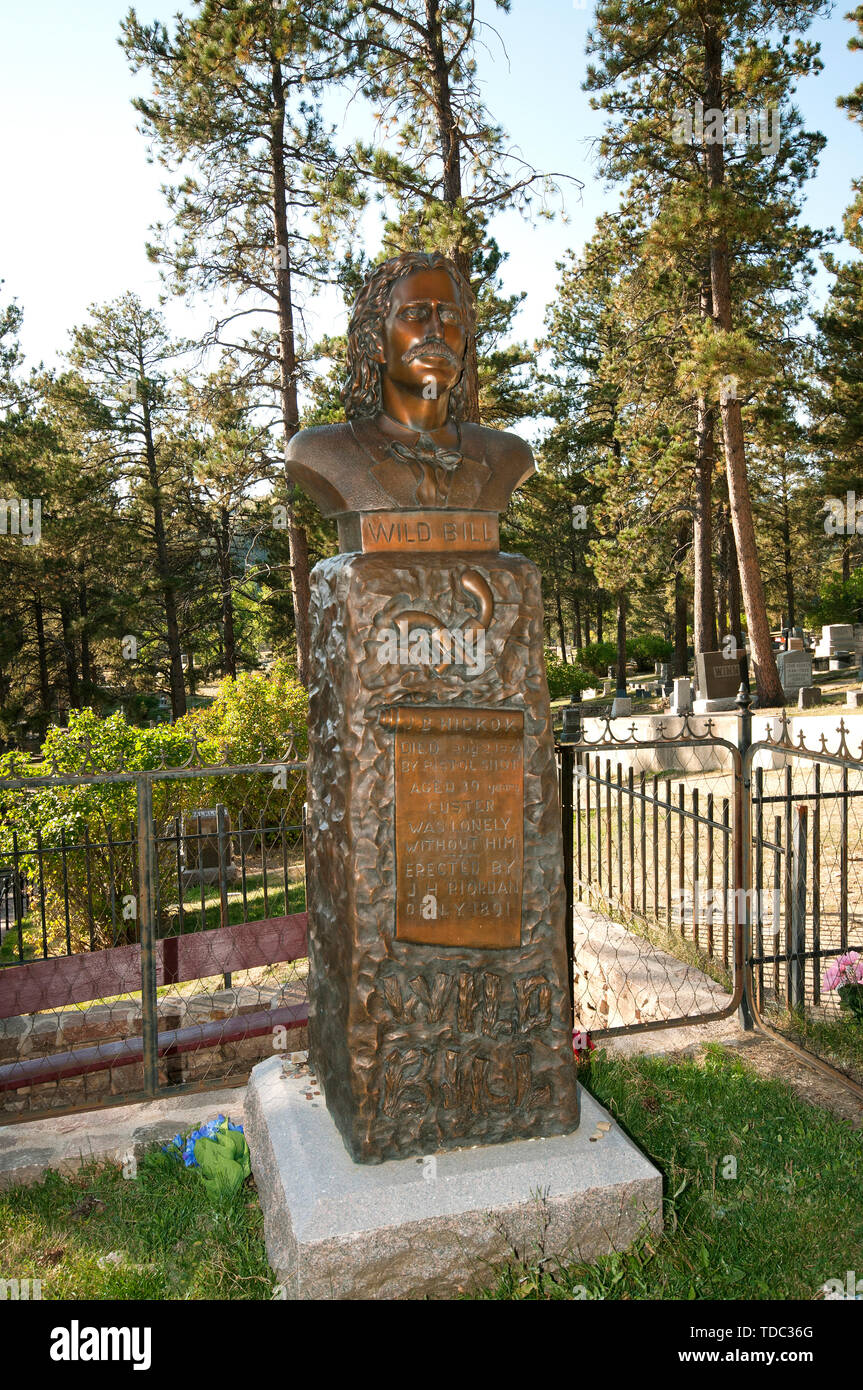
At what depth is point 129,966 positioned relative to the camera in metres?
4.75

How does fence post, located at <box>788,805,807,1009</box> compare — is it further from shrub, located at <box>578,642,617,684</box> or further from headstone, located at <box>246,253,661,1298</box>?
shrub, located at <box>578,642,617,684</box>

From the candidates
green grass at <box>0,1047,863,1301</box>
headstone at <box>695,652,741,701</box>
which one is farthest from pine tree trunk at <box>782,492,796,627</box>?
green grass at <box>0,1047,863,1301</box>

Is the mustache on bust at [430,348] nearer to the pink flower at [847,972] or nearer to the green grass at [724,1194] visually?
the green grass at [724,1194]

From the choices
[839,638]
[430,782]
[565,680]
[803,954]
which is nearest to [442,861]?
[430,782]

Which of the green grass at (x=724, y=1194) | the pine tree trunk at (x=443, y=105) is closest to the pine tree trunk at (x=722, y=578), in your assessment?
the pine tree trunk at (x=443, y=105)

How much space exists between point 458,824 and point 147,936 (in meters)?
1.97

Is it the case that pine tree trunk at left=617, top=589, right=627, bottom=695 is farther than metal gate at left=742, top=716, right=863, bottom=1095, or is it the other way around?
pine tree trunk at left=617, top=589, right=627, bottom=695

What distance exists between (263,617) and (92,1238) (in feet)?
88.5

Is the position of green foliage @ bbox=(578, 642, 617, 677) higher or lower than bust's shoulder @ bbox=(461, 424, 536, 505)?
lower

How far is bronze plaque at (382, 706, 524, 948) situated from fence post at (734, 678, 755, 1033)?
1.97 m

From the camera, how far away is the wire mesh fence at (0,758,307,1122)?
4473 millimetres

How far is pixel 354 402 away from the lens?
3.29 m

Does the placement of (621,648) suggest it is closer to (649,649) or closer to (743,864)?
(649,649)

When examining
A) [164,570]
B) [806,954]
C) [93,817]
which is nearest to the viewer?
[806,954]
